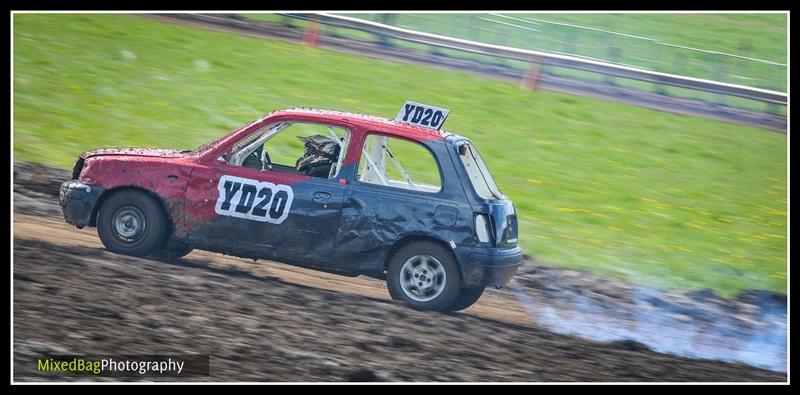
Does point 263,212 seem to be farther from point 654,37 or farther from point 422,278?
point 654,37

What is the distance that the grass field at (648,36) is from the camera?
18.5m

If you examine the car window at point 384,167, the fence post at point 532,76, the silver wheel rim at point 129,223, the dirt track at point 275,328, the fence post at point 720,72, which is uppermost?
the fence post at point 720,72

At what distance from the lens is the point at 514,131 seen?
1727 centimetres

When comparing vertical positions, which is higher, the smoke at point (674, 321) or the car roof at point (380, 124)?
the car roof at point (380, 124)

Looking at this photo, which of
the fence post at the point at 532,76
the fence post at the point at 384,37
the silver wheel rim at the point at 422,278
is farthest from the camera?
the fence post at the point at 384,37

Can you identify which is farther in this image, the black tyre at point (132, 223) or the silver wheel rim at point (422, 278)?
the black tyre at point (132, 223)

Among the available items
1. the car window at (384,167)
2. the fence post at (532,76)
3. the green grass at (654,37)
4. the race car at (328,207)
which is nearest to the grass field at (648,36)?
the green grass at (654,37)

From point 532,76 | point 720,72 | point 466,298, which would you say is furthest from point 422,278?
point 720,72

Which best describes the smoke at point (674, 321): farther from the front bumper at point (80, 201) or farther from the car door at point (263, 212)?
the front bumper at point (80, 201)

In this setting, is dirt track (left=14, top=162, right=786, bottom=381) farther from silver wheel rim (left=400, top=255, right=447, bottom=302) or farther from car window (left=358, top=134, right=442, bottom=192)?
car window (left=358, top=134, right=442, bottom=192)

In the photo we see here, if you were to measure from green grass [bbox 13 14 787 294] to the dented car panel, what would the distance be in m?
3.95

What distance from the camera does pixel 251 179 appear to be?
945cm

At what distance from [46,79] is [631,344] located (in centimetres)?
1016
